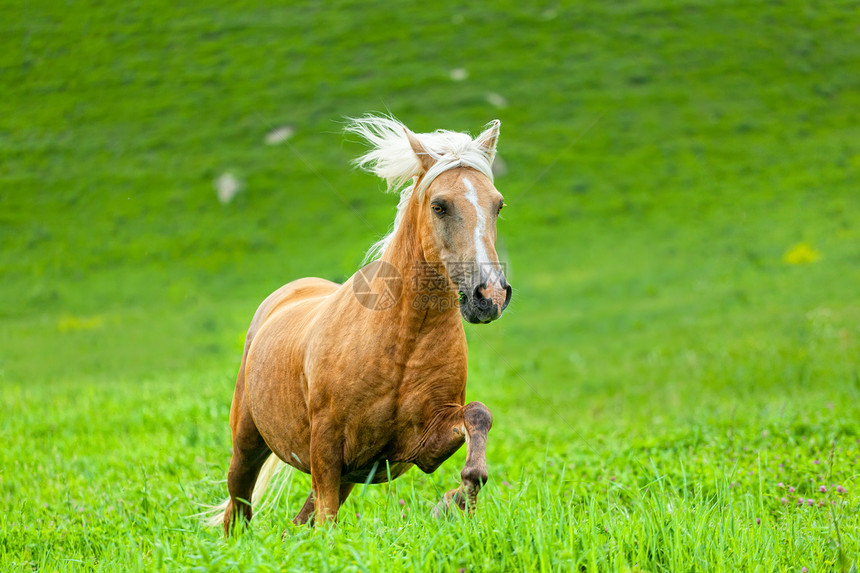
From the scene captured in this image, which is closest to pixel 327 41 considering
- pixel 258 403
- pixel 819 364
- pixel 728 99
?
pixel 728 99

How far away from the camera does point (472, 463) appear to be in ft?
12.3

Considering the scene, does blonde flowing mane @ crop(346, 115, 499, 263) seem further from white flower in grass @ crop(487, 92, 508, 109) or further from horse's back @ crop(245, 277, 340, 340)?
white flower in grass @ crop(487, 92, 508, 109)

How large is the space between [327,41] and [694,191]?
65.9ft

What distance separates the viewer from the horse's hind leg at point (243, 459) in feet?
18.3

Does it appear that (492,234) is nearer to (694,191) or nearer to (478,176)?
(478,176)

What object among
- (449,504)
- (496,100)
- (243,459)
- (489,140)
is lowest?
(496,100)

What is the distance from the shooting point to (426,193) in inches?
170

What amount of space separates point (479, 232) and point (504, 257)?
1015 millimetres

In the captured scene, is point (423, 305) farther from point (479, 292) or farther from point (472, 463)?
point (472, 463)

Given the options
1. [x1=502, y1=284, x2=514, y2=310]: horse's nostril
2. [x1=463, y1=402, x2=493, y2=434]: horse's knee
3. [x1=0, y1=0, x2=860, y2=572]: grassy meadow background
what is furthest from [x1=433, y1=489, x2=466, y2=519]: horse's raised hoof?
[x1=502, y1=284, x2=514, y2=310]: horse's nostril
